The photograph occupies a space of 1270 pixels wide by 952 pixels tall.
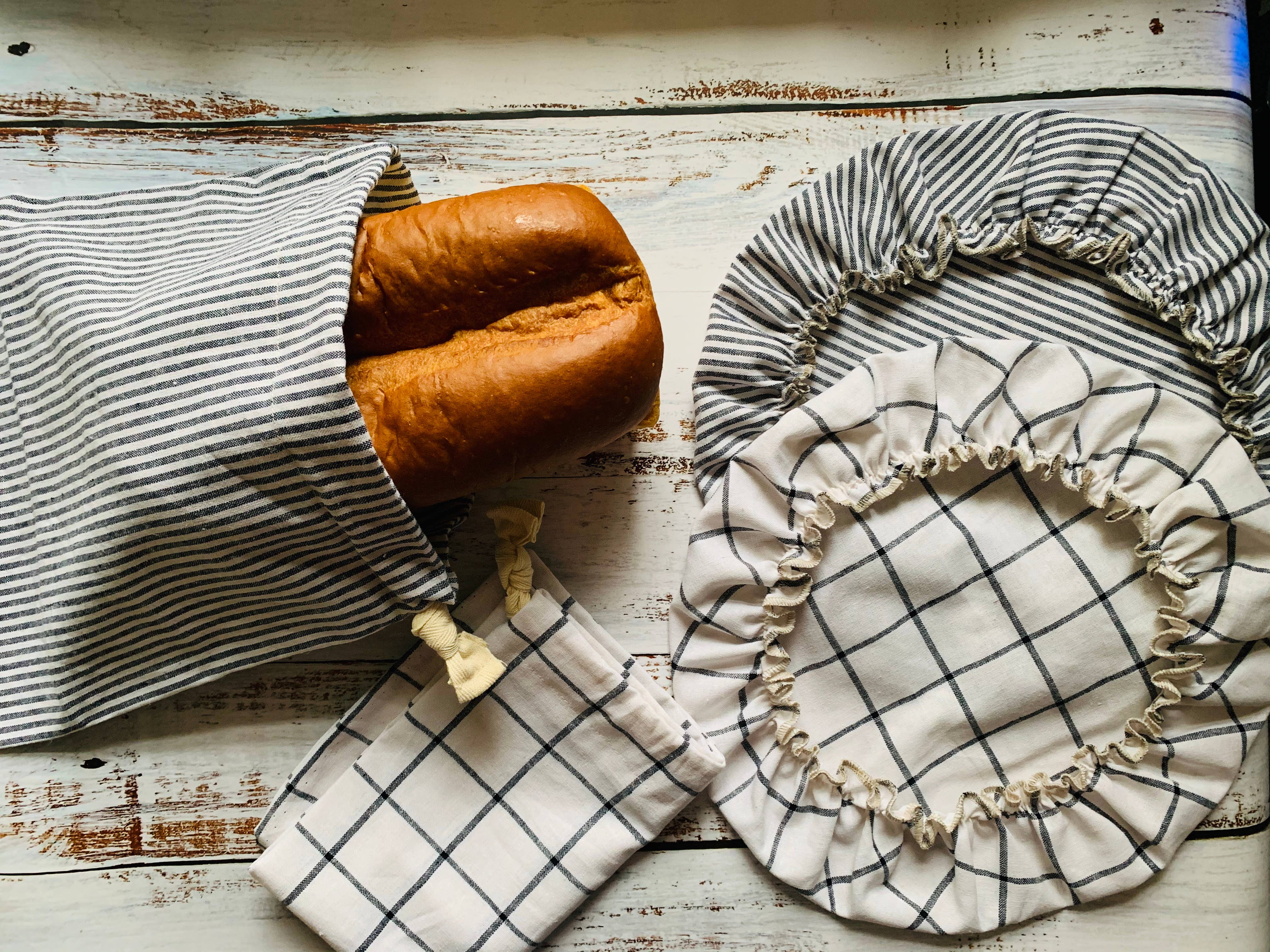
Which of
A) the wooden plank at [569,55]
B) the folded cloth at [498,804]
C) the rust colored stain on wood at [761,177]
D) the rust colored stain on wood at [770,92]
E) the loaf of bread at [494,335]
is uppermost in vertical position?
the wooden plank at [569,55]

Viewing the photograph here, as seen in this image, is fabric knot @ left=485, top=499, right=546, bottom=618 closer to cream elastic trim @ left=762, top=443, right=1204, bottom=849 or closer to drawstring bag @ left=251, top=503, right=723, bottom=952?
drawstring bag @ left=251, top=503, right=723, bottom=952

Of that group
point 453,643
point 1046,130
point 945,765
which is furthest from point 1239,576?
point 453,643

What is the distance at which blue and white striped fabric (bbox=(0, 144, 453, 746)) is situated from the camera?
1.96 ft

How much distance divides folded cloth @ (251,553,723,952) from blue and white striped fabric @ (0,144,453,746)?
0.12 m

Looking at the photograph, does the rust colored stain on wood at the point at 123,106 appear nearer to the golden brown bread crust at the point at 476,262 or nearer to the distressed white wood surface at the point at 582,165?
the distressed white wood surface at the point at 582,165

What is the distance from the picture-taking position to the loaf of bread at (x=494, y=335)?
612mm

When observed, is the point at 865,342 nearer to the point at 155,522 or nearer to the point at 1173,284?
the point at 1173,284

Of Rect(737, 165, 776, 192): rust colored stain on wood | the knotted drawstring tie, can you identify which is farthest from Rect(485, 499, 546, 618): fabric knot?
Rect(737, 165, 776, 192): rust colored stain on wood

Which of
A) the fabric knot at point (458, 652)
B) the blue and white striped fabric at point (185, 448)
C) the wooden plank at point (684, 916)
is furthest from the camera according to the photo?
the wooden plank at point (684, 916)

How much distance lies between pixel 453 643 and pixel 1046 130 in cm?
73

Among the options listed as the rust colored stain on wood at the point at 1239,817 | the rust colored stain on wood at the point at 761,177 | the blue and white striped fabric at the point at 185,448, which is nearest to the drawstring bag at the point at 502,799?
the blue and white striped fabric at the point at 185,448

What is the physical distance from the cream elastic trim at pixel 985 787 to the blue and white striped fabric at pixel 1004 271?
0.39 ft

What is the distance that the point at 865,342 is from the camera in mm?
807

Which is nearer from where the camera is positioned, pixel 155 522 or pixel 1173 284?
pixel 155 522
